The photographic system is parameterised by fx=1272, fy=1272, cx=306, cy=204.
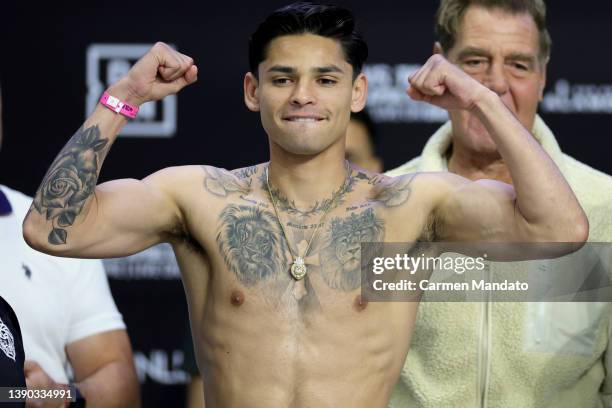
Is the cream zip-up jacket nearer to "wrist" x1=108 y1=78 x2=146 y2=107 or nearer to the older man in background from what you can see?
the older man in background

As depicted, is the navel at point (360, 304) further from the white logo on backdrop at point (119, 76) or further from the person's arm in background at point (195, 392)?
the white logo on backdrop at point (119, 76)

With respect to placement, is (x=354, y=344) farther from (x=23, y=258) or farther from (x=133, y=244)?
(x=23, y=258)

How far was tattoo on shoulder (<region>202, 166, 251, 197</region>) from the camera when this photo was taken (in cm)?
262

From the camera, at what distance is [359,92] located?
8.73 feet

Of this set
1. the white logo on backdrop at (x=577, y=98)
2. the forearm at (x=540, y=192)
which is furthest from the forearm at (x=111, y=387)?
the white logo on backdrop at (x=577, y=98)

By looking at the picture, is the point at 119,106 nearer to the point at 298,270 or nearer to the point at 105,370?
the point at 298,270

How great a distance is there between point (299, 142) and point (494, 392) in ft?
2.76

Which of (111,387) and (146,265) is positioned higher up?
(146,265)

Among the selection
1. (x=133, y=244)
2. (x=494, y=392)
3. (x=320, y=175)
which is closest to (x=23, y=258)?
(x=133, y=244)

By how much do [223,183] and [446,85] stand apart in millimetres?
501

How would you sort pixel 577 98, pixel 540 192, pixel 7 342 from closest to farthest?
1. pixel 7 342
2. pixel 540 192
3. pixel 577 98

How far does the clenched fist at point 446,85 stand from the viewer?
2.51 metres

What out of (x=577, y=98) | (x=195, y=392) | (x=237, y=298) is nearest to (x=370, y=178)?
(x=237, y=298)

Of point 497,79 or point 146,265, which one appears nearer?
point 497,79
